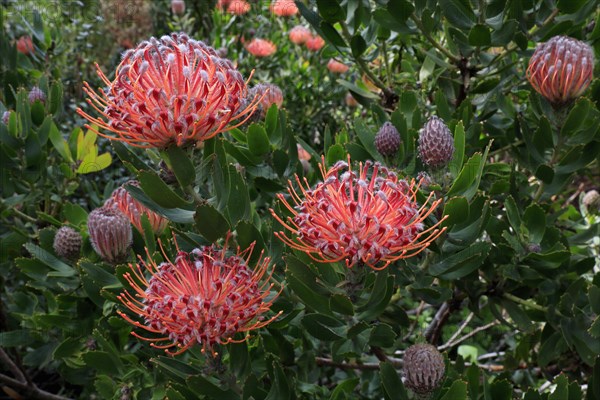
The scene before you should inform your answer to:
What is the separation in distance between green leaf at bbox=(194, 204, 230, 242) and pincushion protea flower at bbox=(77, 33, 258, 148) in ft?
0.40

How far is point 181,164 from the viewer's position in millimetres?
1009

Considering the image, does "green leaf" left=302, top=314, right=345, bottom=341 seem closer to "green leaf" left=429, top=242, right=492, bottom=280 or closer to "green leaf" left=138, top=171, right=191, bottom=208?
"green leaf" left=429, top=242, right=492, bottom=280

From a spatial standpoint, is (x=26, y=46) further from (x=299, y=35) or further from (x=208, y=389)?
(x=208, y=389)

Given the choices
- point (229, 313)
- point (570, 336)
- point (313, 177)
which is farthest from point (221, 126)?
point (570, 336)

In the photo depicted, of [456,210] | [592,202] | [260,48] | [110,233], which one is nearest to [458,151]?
[456,210]

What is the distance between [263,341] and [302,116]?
74.2 inches

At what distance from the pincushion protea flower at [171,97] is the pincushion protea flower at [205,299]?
0.24 meters

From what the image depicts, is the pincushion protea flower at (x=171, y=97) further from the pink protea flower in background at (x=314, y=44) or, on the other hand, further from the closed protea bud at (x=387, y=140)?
the pink protea flower in background at (x=314, y=44)

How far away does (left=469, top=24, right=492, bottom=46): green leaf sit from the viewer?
4.73 ft

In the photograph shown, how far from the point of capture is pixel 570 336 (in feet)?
4.95

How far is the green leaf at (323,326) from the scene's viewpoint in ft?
3.75

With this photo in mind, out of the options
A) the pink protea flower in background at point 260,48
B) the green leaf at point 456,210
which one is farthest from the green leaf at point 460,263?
the pink protea flower in background at point 260,48

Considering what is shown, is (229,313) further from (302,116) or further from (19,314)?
(302,116)

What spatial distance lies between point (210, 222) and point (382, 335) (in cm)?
42
